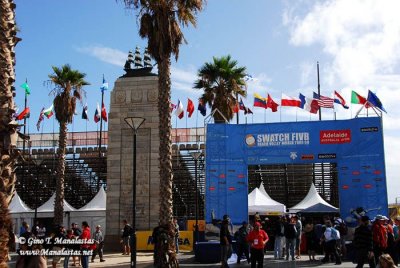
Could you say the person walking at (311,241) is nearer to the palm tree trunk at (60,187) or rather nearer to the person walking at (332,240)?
the person walking at (332,240)

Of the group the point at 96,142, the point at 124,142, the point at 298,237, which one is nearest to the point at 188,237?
the point at 124,142

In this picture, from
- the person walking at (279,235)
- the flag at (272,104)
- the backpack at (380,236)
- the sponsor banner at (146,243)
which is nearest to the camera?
the backpack at (380,236)

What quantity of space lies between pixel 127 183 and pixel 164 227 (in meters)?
11.0

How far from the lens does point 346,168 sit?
21.3 m

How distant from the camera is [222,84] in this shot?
2814 centimetres

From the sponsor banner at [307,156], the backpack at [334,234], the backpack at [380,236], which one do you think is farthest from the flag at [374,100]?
the backpack at [380,236]

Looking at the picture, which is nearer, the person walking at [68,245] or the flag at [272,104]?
the person walking at [68,245]

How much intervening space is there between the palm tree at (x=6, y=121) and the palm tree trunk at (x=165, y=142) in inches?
340

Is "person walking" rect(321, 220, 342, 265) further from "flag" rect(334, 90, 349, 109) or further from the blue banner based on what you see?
"flag" rect(334, 90, 349, 109)

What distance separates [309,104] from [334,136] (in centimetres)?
442

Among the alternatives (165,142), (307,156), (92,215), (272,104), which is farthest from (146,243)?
(272,104)

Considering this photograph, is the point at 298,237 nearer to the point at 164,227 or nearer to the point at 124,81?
the point at 164,227

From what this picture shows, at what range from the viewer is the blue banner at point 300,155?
20.8 m

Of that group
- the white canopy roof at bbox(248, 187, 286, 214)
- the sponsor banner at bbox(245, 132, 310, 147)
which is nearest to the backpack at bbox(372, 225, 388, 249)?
the sponsor banner at bbox(245, 132, 310, 147)
